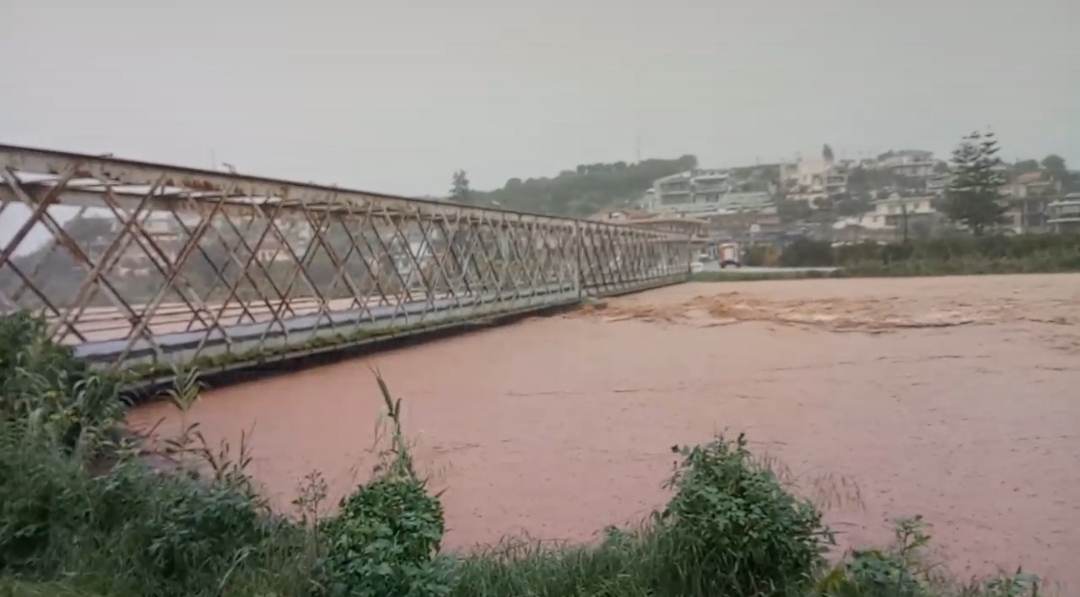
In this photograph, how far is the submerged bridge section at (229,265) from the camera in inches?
219

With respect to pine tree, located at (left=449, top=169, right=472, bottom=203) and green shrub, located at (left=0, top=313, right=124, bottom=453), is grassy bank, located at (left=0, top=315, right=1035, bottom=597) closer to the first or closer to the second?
green shrub, located at (left=0, top=313, right=124, bottom=453)

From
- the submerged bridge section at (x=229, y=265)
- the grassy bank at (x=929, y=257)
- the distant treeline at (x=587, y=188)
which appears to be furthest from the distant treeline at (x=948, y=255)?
the submerged bridge section at (x=229, y=265)

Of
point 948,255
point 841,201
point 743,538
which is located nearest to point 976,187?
point 948,255

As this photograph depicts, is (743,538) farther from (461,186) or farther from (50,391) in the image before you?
(461,186)

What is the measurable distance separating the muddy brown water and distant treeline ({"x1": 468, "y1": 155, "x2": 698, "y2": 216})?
35.3 ft

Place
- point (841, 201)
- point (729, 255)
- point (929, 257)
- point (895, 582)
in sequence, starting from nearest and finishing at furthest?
point (895, 582)
point (929, 257)
point (841, 201)
point (729, 255)

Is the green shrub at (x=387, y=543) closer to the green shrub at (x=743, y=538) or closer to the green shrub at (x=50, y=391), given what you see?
the green shrub at (x=743, y=538)

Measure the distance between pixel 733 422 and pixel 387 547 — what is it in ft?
10.8

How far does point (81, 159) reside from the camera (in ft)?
17.5

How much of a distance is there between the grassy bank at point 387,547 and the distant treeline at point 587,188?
1585 cm

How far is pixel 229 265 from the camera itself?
7.71 meters

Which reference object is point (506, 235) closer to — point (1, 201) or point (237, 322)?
point (237, 322)

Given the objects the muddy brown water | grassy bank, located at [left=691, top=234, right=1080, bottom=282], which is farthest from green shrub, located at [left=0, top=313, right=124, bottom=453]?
grassy bank, located at [left=691, top=234, right=1080, bottom=282]

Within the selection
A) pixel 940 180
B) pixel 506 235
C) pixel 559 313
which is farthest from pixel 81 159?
pixel 940 180
